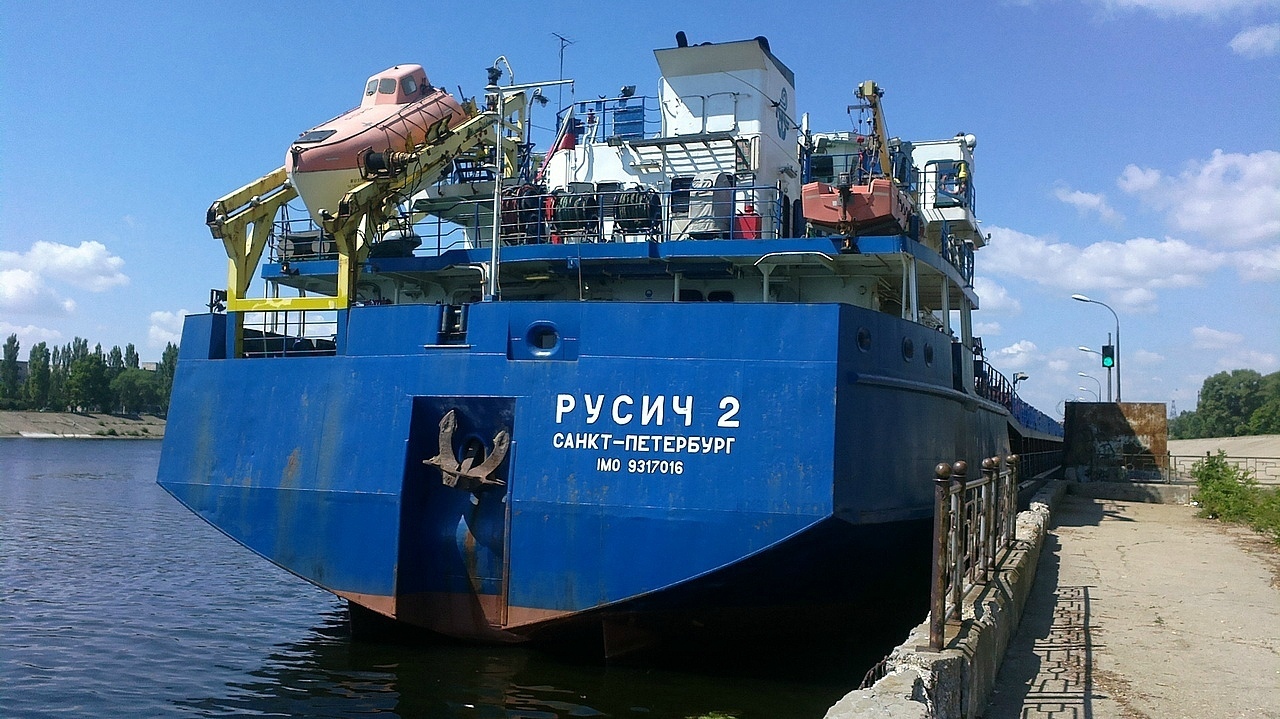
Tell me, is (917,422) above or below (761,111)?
below

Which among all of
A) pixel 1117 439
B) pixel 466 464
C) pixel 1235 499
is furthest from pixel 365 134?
pixel 1117 439

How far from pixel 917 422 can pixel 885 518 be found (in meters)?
1.24

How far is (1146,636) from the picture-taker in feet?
25.0

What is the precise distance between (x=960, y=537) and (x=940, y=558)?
2.36 feet

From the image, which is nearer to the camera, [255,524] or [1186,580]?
[255,524]

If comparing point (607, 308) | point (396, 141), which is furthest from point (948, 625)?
point (396, 141)

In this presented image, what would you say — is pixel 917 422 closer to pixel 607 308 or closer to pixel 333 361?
pixel 607 308

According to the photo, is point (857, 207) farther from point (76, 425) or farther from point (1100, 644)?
point (76, 425)

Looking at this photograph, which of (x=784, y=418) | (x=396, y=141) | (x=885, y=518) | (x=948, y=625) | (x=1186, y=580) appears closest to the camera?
(x=948, y=625)

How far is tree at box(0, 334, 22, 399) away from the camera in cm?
9319

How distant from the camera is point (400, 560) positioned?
8984mm

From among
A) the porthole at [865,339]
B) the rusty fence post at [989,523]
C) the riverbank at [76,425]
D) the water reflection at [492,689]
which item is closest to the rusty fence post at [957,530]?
the rusty fence post at [989,523]

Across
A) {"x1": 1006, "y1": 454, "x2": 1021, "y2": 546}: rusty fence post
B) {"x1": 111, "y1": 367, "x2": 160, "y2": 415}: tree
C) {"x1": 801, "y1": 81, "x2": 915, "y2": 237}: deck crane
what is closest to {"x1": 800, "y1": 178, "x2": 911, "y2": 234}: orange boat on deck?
{"x1": 801, "y1": 81, "x2": 915, "y2": 237}: deck crane

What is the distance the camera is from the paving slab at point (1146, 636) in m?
5.91
